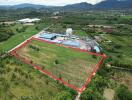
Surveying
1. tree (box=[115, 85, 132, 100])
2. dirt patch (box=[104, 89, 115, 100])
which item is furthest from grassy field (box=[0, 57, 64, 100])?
tree (box=[115, 85, 132, 100])

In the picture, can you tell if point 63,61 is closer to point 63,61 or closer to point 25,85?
point 63,61

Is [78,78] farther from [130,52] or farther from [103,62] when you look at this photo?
[130,52]

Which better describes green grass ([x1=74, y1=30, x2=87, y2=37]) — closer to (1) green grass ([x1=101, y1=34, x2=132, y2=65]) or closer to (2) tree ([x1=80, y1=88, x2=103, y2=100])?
(1) green grass ([x1=101, y1=34, x2=132, y2=65])

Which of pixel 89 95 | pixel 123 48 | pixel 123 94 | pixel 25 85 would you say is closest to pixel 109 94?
pixel 123 94

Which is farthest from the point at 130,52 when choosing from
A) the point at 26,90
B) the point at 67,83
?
the point at 26,90

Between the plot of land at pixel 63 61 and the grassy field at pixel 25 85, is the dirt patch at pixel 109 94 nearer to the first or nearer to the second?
the plot of land at pixel 63 61
